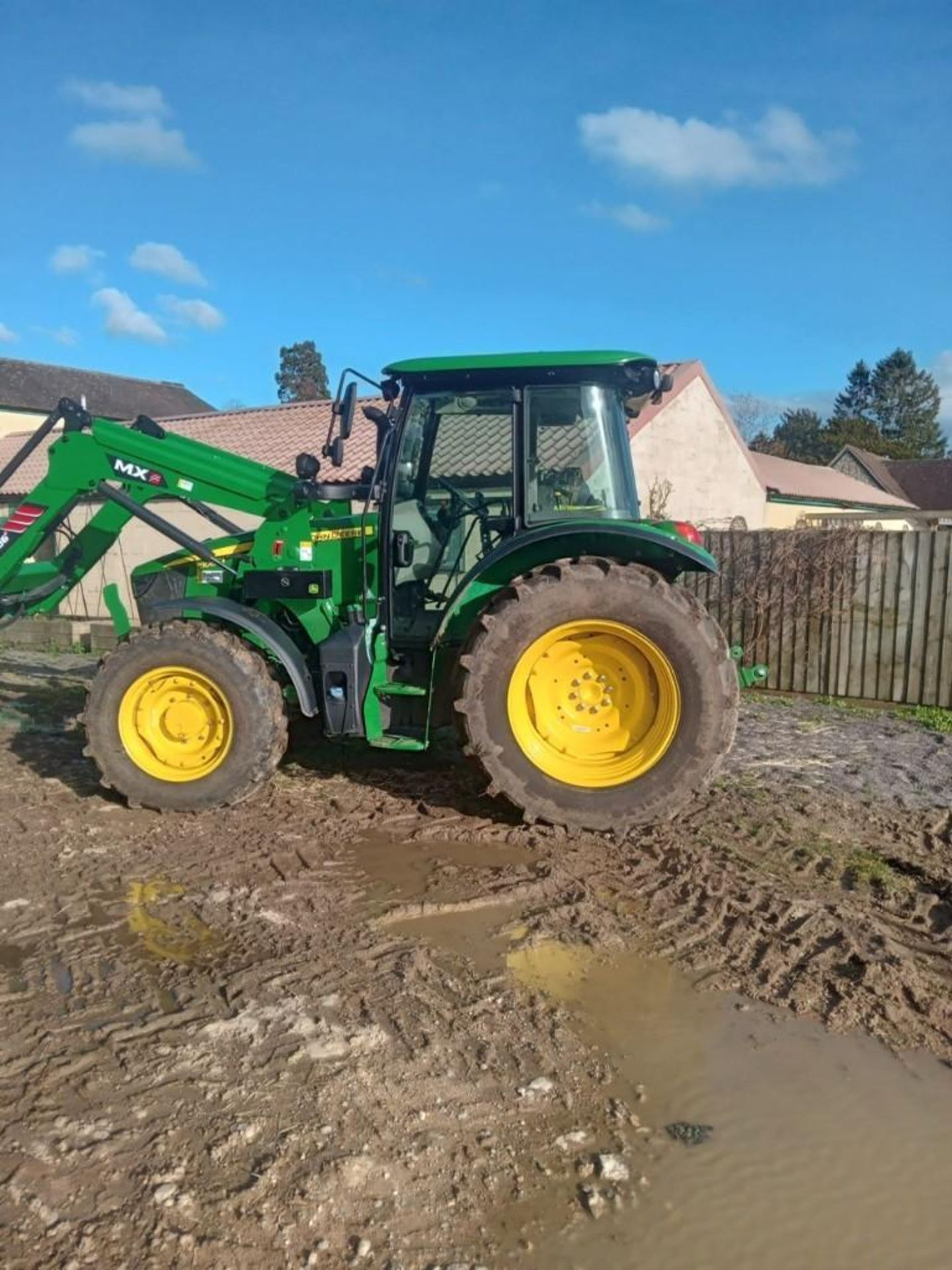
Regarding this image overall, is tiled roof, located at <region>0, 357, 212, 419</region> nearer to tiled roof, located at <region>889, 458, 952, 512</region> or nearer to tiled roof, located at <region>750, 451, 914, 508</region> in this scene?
tiled roof, located at <region>750, 451, 914, 508</region>

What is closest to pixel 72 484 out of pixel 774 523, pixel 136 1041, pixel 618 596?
pixel 618 596

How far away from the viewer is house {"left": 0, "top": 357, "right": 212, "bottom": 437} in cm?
3416

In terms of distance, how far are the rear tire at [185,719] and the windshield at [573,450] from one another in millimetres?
1861

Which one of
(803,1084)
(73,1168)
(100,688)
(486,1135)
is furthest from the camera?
(100,688)

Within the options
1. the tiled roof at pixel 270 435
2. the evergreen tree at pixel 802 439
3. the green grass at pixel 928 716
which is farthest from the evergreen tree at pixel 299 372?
the green grass at pixel 928 716

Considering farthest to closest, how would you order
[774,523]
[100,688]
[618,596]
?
[774,523] → [100,688] → [618,596]

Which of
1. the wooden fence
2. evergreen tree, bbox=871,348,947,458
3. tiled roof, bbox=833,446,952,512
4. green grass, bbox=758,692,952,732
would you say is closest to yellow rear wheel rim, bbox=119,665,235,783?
green grass, bbox=758,692,952,732

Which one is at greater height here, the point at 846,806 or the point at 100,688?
the point at 100,688

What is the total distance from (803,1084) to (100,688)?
13.5 feet

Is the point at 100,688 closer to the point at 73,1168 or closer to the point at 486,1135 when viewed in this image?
the point at 73,1168

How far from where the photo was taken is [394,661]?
5.54 meters

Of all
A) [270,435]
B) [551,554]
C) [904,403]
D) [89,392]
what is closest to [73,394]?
[89,392]

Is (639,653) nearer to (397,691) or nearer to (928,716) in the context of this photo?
(397,691)

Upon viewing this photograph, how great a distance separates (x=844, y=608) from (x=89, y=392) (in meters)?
33.8
